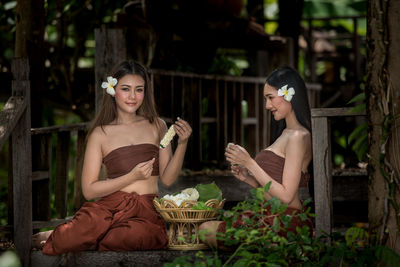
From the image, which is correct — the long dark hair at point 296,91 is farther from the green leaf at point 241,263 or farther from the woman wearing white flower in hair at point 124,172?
the green leaf at point 241,263

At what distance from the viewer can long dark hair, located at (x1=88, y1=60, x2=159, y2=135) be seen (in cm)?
475

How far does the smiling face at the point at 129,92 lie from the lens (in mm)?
4730

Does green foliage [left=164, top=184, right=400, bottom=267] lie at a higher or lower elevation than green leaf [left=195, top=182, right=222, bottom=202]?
lower

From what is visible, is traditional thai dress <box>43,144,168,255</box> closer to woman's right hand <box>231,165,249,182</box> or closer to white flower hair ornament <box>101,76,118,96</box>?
white flower hair ornament <box>101,76,118,96</box>

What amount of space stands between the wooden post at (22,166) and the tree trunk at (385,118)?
2390 millimetres

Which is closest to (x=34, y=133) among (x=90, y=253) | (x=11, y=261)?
(x=90, y=253)

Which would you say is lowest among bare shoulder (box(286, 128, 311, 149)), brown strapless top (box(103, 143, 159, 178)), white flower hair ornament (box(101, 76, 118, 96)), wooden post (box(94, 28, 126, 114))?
brown strapless top (box(103, 143, 159, 178))

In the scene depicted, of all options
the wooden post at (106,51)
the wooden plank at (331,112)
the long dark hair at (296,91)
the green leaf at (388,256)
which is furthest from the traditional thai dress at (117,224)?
the wooden post at (106,51)

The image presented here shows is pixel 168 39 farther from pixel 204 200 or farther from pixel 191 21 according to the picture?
pixel 204 200

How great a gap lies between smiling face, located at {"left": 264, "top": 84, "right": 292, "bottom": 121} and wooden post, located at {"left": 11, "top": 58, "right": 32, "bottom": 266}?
1.75 m

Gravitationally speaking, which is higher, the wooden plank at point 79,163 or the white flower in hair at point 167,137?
the white flower in hair at point 167,137

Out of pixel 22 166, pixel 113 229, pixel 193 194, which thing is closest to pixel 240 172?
A: pixel 193 194

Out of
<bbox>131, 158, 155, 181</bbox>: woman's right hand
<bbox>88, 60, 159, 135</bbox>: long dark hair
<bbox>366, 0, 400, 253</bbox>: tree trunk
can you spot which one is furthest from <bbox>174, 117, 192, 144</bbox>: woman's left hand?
<bbox>366, 0, 400, 253</bbox>: tree trunk

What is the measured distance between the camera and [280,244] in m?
4.13
